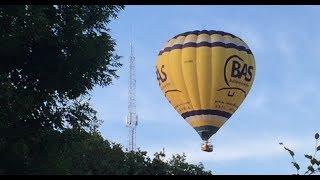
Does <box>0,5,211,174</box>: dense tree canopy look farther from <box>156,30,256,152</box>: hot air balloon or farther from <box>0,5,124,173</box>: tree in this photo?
<box>156,30,256,152</box>: hot air balloon

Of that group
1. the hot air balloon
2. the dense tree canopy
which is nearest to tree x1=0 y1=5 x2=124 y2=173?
the dense tree canopy

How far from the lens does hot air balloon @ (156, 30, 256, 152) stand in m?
37.1

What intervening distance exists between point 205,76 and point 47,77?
632 inches

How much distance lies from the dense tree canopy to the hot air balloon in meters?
12.5

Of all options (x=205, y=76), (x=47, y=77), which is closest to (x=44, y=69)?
Answer: (x=47, y=77)

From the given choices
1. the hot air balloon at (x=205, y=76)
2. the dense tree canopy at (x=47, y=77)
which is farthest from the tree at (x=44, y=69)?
the hot air balloon at (x=205, y=76)

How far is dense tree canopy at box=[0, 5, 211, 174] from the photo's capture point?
68.8ft

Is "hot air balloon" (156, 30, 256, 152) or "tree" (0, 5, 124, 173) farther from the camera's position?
"hot air balloon" (156, 30, 256, 152)

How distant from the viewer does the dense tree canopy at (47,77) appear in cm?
2097

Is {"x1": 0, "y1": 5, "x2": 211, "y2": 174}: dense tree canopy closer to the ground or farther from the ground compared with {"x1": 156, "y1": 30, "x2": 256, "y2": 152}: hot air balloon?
closer to the ground

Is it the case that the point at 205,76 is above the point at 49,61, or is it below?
above

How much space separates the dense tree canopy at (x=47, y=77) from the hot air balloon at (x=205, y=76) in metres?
12.5

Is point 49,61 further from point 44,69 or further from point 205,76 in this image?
point 205,76

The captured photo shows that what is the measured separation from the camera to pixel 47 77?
22.7 m
